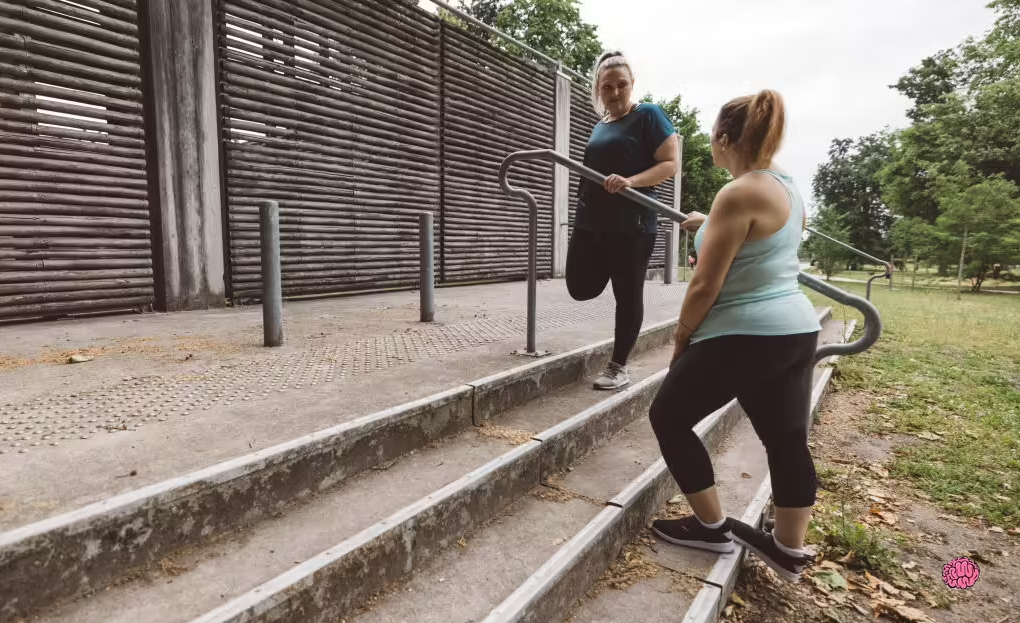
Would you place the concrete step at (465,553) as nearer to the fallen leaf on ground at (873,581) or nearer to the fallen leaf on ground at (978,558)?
the fallen leaf on ground at (873,581)

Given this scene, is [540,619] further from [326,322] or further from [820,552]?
[326,322]

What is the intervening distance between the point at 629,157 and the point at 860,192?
176 feet

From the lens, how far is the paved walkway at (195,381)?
172cm

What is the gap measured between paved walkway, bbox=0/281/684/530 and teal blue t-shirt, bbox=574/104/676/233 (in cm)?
96

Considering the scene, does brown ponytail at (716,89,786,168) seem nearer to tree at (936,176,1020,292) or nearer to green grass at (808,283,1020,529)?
green grass at (808,283,1020,529)

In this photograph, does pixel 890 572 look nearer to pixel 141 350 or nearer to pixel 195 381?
pixel 195 381

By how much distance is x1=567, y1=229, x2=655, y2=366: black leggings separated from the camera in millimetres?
3025

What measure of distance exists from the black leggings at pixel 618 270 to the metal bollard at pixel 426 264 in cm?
166

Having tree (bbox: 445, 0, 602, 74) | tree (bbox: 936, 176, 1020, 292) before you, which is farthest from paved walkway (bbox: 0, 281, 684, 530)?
tree (bbox: 445, 0, 602, 74)

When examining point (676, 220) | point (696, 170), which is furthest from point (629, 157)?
point (696, 170)

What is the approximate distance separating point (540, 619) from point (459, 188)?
7.36m

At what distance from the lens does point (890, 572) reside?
2162mm

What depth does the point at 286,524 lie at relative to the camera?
1695 millimetres

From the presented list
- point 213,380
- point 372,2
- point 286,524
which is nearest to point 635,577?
point 286,524
